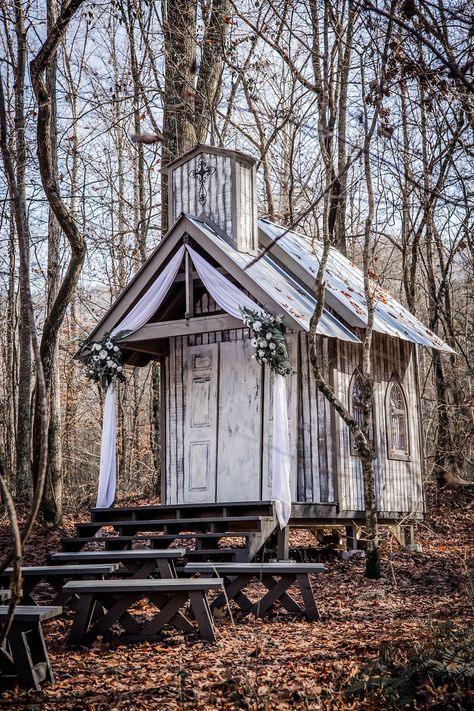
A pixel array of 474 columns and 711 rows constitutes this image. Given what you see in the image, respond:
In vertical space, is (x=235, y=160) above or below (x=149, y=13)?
below

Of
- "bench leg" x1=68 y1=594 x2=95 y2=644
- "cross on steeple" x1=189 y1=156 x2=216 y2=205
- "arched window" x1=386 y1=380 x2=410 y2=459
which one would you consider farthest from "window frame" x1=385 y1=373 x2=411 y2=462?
"bench leg" x1=68 y1=594 x2=95 y2=644

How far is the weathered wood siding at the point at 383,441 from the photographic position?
1294 centimetres

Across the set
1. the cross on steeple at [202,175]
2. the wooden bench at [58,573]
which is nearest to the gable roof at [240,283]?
the cross on steeple at [202,175]

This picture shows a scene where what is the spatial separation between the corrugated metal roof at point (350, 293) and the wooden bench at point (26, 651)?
782cm

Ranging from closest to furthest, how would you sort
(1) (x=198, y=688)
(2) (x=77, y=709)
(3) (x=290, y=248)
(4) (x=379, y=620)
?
(2) (x=77, y=709) → (1) (x=198, y=688) → (4) (x=379, y=620) → (3) (x=290, y=248)

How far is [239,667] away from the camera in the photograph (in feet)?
20.9

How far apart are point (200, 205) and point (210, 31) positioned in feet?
25.5

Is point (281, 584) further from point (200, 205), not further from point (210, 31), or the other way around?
point (210, 31)

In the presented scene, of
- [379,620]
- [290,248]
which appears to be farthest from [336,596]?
[290,248]

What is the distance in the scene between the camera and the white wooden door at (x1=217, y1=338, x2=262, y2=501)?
1288 centimetres

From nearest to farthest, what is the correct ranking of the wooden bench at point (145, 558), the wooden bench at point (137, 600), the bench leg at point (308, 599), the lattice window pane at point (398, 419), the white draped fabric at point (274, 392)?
the wooden bench at point (137, 600), the bench leg at point (308, 599), the wooden bench at point (145, 558), the white draped fabric at point (274, 392), the lattice window pane at point (398, 419)

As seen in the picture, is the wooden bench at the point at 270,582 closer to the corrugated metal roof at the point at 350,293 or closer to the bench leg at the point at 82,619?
the bench leg at the point at 82,619

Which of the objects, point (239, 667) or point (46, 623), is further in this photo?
point (46, 623)

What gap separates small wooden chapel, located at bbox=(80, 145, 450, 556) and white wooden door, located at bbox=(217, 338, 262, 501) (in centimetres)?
2
